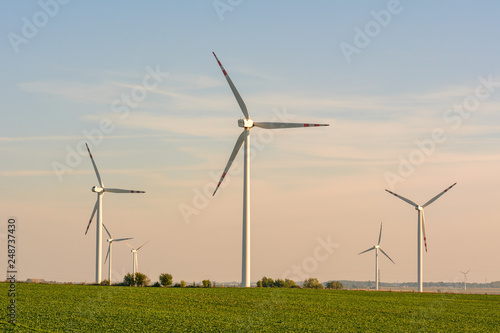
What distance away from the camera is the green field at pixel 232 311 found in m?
37.9

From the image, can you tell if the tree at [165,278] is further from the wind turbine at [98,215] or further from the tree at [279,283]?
the tree at [279,283]

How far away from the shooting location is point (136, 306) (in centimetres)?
4712

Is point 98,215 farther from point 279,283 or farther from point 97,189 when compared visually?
point 279,283

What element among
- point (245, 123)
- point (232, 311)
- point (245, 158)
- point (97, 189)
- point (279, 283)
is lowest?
point (279, 283)

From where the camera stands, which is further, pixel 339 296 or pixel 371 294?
pixel 371 294

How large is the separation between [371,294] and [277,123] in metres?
21.3

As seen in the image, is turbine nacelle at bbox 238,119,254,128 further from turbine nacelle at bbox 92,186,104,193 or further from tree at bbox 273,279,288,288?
tree at bbox 273,279,288,288

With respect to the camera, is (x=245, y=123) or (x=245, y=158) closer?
(x=245, y=158)

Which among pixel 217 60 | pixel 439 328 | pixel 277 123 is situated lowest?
pixel 439 328

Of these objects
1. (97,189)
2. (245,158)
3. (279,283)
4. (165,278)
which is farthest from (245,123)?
(279,283)

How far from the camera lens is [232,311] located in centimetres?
4672

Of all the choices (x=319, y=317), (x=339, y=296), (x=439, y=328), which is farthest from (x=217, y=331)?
(x=339, y=296)

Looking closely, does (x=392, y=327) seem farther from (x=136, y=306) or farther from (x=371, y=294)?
(x=371, y=294)

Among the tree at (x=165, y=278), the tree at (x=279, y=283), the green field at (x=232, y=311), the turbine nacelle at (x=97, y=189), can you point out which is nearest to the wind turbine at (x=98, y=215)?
the turbine nacelle at (x=97, y=189)
